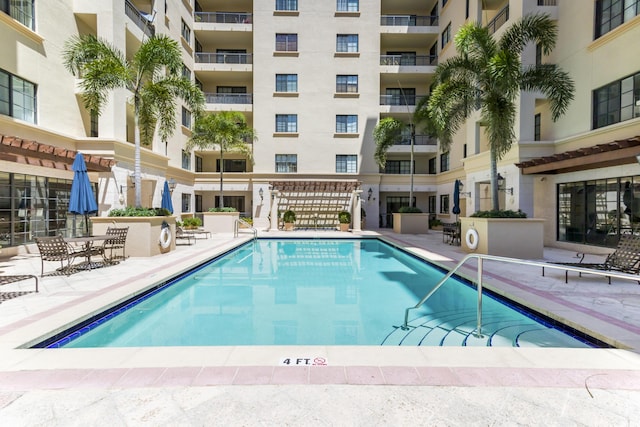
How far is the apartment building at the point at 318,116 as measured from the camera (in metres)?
12.5

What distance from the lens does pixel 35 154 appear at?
10.6m

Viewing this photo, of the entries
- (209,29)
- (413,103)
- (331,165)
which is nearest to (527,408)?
(331,165)

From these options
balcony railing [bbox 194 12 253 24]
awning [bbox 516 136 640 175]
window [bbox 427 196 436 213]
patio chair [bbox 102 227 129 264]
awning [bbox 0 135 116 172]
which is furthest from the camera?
window [bbox 427 196 436 213]

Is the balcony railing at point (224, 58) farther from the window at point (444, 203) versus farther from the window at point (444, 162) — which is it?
the window at point (444, 203)

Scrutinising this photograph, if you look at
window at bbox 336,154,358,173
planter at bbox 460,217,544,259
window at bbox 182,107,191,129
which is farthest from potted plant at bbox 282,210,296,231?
planter at bbox 460,217,544,259

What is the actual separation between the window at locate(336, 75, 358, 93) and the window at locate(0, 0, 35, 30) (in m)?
19.0

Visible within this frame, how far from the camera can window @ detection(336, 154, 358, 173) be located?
26578mm

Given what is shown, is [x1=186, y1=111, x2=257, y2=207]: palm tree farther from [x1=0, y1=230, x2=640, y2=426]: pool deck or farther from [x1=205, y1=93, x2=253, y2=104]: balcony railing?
[x1=0, y1=230, x2=640, y2=426]: pool deck

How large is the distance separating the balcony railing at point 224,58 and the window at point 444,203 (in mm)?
19612

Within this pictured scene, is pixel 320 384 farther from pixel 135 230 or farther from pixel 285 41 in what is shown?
pixel 285 41

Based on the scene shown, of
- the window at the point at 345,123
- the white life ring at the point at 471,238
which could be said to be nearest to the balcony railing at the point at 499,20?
the window at the point at 345,123

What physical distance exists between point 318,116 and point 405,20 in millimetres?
11175

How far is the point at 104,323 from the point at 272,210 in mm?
18611

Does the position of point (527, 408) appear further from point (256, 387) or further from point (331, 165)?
point (331, 165)
